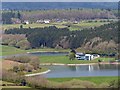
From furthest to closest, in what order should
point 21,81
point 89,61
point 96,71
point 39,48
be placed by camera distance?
point 39,48 < point 89,61 < point 96,71 < point 21,81

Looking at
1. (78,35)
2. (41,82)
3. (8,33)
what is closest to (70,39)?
(78,35)

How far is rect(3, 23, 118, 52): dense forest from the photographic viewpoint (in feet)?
61.1

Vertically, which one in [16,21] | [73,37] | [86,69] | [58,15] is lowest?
[86,69]

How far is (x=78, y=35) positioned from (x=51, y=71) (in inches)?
325

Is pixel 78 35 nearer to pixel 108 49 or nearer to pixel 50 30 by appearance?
pixel 50 30

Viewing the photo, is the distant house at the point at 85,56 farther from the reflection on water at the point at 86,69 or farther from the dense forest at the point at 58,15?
the dense forest at the point at 58,15

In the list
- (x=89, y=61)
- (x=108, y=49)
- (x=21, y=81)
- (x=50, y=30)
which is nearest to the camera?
(x=21, y=81)

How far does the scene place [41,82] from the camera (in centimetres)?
887

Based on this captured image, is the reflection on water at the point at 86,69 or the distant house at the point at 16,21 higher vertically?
the distant house at the point at 16,21

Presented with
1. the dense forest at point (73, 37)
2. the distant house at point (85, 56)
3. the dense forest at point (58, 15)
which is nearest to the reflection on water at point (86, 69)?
the distant house at point (85, 56)

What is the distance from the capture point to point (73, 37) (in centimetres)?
2108

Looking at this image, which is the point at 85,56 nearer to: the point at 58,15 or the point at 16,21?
the point at 16,21

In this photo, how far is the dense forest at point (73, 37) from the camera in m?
18.6

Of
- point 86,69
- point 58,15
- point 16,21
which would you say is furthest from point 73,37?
point 58,15
